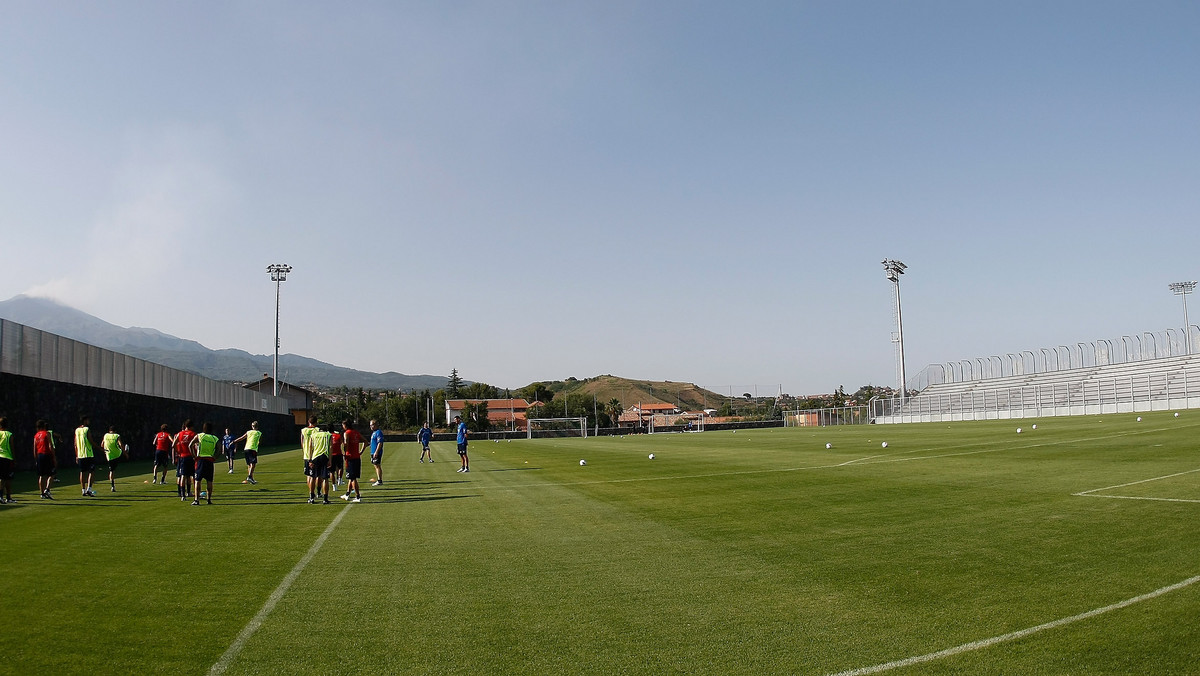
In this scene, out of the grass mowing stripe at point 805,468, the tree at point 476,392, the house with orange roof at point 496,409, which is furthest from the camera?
the tree at point 476,392

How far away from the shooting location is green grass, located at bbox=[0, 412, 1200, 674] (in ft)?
18.2

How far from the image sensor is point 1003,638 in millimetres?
5590

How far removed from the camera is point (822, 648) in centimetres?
557

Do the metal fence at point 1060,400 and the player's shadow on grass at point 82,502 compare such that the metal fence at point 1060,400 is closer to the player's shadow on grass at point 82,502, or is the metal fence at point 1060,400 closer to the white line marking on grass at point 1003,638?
the white line marking on grass at point 1003,638

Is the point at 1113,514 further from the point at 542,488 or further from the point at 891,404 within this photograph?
the point at 891,404

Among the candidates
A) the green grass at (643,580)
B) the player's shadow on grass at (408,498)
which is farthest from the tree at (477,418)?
the green grass at (643,580)

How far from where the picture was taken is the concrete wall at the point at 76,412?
2755 cm

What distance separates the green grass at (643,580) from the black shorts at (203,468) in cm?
134

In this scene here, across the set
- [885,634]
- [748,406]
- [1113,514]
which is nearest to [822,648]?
[885,634]

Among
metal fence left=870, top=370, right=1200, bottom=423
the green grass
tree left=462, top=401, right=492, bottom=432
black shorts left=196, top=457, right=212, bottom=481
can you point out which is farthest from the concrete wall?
tree left=462, top=401, right=492, bottom=432

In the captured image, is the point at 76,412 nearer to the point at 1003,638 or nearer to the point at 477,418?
the point at 1003,638

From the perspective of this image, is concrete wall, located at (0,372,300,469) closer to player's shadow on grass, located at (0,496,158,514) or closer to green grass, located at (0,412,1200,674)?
player's shadow on grass, located at (0,496,158,514)

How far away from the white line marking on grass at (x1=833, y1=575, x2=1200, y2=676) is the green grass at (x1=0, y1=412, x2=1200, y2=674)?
0.08 metres

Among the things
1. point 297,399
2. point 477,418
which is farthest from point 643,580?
point 297,399
